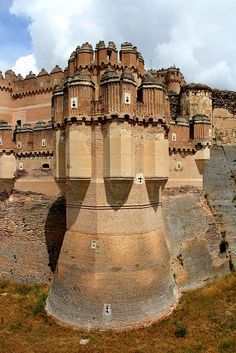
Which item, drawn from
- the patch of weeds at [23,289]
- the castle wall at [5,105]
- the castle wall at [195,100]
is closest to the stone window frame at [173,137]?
the castle wall at [195,100]

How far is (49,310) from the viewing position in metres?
17.5

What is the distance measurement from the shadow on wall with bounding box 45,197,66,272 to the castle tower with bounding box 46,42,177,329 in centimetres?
443

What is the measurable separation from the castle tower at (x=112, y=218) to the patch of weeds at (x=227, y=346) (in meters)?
3.02

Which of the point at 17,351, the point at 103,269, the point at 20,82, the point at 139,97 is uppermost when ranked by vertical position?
the point at 20,82

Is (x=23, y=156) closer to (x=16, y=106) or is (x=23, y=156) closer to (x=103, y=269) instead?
(x=103, y=269)

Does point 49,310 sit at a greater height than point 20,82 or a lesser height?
lesser

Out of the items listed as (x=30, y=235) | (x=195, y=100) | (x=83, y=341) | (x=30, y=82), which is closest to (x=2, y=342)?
(x=83, y=341)

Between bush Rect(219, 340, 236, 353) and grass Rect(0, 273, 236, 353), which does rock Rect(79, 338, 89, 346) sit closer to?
grass Rect(0, 273, 236, 353)

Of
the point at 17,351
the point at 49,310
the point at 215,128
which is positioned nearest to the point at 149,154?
the point at 49,310

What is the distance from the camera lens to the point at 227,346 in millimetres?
14594

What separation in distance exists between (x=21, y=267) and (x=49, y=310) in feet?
18.9

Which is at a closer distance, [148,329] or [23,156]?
[148,329]

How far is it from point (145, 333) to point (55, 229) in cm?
910

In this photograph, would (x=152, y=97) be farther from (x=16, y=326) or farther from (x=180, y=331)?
(x=16, y=326)
